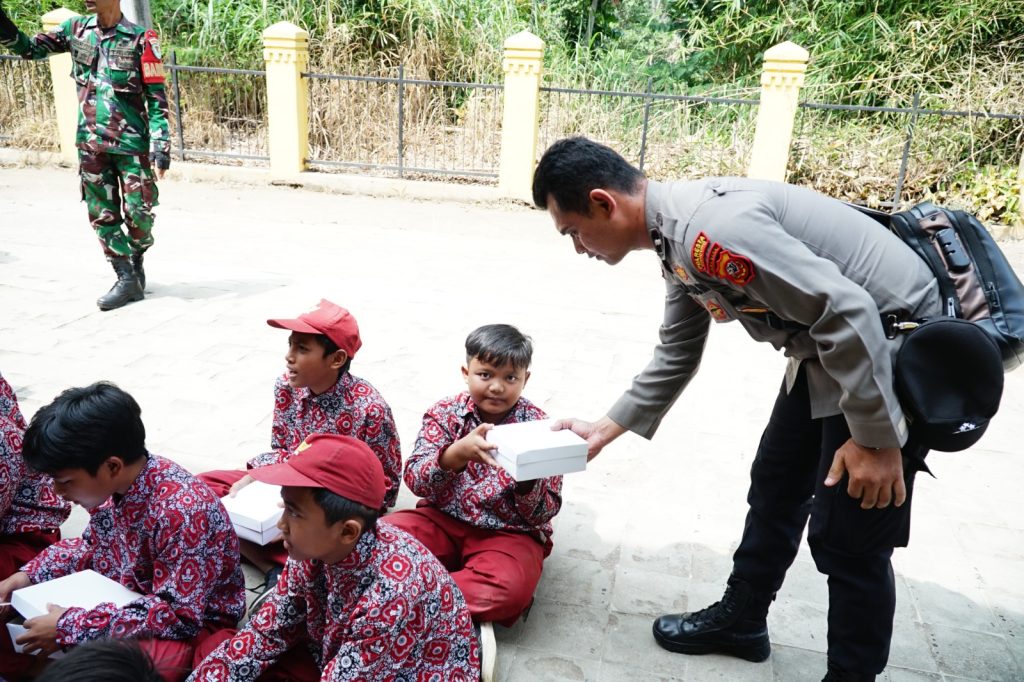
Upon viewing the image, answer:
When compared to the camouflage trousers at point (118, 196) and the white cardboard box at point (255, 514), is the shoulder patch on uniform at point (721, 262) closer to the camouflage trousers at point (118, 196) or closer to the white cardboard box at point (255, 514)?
the white cardboard box at point (255, 514)

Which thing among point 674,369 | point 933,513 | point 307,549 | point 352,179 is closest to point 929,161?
point 352,179

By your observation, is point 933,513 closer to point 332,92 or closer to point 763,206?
point 763,206

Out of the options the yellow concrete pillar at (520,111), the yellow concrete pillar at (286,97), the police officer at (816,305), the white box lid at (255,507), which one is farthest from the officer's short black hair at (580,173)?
the yellow concrete pillar at (286,97)

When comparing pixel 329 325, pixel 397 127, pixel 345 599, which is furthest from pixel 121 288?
pixel 397 127

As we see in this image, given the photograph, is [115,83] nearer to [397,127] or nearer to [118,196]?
[118,196]

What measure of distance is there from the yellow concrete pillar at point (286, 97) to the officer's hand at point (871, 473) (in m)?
9.86

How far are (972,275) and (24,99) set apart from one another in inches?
528

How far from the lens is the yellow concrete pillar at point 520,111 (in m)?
10.2

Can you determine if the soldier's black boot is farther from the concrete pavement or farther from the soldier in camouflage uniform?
the soldier in camouflage uniform

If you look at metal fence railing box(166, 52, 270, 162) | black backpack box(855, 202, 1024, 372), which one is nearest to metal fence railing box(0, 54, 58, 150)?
metal fence railing box(166, 52, 270, 162)

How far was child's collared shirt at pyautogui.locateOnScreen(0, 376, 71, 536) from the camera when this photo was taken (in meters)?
2.58

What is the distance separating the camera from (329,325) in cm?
302

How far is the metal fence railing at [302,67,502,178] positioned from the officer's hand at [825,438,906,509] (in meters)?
9.69

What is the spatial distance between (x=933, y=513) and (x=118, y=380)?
4070mm
